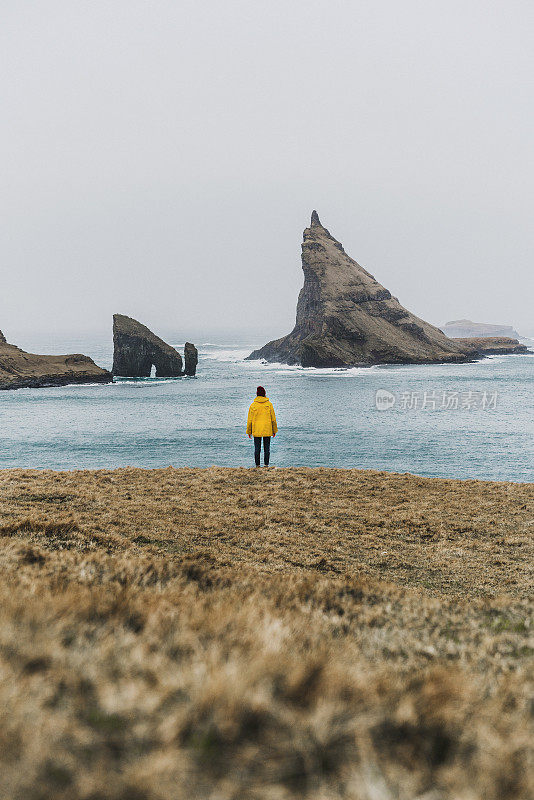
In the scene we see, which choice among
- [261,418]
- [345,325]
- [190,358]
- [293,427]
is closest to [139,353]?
[190,358]

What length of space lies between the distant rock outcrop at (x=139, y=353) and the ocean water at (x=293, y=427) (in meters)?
17.6

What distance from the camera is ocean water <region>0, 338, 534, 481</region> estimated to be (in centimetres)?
3481

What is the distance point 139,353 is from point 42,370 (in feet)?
71.4

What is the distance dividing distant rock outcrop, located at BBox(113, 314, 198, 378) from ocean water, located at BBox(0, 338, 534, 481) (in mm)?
17580

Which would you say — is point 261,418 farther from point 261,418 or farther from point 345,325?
point 345,325

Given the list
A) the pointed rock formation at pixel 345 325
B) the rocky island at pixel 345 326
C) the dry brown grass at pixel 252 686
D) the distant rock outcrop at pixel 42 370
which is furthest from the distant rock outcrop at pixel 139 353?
the dry brown grass at pixel 252 686

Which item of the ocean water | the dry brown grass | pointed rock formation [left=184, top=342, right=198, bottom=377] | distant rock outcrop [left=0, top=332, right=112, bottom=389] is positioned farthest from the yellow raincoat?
pointed rock formation [left=184, top=342, right=198, bottom=377]

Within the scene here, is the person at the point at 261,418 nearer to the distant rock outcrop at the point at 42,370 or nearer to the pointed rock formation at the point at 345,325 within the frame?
the distant rock outcrop at the point at 42,370

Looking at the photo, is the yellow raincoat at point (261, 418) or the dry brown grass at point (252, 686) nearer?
the dry brown grass at point (252, 686)

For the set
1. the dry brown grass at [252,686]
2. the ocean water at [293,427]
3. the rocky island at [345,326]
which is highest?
the rocky island at [345,326]

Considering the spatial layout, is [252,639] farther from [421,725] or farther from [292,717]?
[421,725]

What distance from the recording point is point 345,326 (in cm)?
15075

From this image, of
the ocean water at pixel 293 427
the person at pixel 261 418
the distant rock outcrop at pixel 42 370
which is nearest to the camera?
the person at pixel 261 418

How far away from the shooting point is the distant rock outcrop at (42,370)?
92.2 meters
